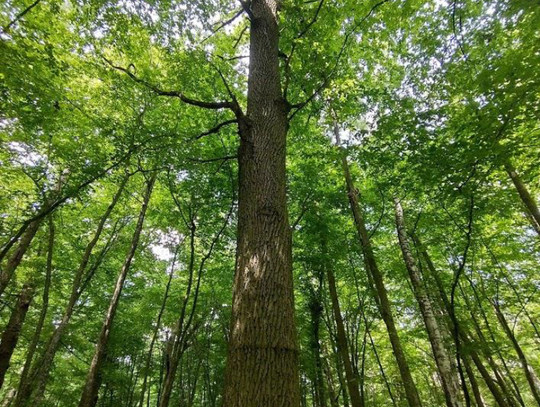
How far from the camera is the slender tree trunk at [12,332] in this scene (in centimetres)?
750

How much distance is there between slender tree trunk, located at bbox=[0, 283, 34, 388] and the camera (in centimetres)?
750

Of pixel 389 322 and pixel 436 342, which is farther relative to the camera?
pixel 436 342

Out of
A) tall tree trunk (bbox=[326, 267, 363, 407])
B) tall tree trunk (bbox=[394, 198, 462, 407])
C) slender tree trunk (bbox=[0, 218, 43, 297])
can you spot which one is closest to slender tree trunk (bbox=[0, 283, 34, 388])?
slender tree trunk (bbox=[0, 218, 43, 297])

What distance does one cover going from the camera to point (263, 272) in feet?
6.75

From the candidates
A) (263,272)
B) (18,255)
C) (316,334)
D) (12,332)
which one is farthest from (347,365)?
(12,332)

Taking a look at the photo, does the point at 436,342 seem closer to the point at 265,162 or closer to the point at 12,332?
the point at 265,162

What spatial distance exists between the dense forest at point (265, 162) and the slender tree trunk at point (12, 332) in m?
0.06

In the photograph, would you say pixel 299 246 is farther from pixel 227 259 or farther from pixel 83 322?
pixel 83 322

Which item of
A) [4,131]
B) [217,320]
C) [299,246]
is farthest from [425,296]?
Result: [4,131]

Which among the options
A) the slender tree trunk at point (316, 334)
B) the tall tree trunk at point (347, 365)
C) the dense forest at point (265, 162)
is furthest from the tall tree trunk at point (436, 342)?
the slender tree trunk at point (316, 334)

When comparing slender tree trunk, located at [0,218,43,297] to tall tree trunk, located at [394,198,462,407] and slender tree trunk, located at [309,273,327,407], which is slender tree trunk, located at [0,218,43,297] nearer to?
slender tree trunk, located at [309,273,327,407]

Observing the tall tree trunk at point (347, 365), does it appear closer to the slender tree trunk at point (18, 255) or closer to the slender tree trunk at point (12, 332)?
the slender tree trunk at point (18, 255)

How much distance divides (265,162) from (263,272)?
3.54ft

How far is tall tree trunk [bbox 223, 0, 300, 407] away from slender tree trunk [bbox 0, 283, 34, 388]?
321 inches
